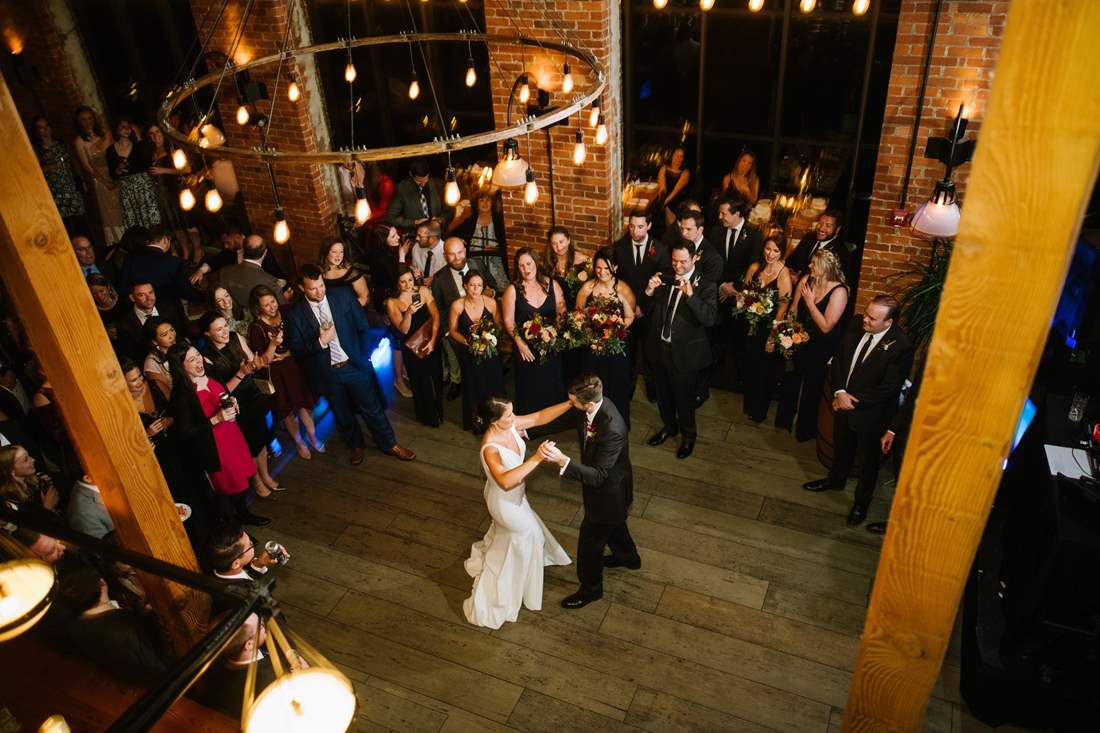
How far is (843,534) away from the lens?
18.4 feet

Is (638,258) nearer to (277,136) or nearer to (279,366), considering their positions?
(279,366)

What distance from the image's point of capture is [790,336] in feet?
19.5

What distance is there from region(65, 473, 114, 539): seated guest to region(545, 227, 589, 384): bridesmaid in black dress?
344 centimetres

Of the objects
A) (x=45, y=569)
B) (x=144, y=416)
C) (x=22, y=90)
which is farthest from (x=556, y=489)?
(x=22, y=90)

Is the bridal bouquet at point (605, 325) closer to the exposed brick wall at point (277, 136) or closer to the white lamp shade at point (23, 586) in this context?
the exposed brick wall at point (277, 136)

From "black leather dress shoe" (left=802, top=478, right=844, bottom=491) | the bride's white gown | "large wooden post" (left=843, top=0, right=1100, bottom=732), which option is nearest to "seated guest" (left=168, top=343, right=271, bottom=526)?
the bride's white gown

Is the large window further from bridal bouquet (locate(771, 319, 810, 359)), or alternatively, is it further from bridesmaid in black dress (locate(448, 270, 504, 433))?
bridesmaid in black dress (locate(448, 270, 504, 433))

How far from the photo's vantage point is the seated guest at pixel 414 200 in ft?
24.8

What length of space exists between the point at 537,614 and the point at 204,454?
245 cm

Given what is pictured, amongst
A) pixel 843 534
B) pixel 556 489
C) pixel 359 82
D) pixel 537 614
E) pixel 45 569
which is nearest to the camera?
pixel 45 569

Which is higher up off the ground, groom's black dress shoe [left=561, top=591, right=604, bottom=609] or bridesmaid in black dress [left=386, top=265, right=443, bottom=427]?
bridesmaid in black dress [left=386, top=265, right=443, bottom=427]

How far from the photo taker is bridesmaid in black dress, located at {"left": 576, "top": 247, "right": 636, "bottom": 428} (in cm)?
611

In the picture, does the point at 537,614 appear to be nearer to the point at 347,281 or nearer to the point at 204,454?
the point at 204,454

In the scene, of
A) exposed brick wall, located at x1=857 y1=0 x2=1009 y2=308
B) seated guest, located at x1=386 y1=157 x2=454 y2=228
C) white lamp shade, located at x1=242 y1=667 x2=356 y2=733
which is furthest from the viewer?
seated guest, located at x1=386 y1=157 x2=454 y2=228
